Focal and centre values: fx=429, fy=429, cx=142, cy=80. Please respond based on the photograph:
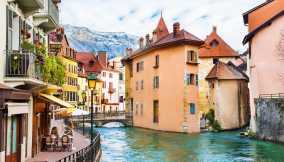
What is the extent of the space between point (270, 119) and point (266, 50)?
7486 millimetres

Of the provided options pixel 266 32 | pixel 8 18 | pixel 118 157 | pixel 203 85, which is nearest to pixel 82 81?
pixel 203 85

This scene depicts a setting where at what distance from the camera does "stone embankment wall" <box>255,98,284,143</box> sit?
→ 35438mm

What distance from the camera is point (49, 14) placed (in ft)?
72.7

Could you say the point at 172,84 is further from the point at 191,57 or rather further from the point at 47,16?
the point at 47,16

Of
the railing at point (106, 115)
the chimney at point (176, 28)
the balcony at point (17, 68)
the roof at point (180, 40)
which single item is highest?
the chimney at point (176, 28)

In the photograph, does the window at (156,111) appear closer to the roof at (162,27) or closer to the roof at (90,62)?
the roof at (162,27)

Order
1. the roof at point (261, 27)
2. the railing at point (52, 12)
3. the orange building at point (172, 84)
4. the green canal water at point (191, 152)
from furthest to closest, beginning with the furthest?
the orange building at point (172, 84) < the roof at point (261, 27) < the green canal water at point (191, 152) < the railing at point (52, 12)

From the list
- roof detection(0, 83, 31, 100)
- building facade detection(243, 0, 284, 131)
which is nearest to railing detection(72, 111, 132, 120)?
building facade detection(243, 0, 284, 131)

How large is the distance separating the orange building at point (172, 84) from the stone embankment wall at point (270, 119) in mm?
8558

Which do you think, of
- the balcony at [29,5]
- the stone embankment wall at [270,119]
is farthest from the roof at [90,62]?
the balcony at [29,5]

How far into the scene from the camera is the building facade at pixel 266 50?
3978cm

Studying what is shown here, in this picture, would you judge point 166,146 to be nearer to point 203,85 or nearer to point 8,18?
point 8,18

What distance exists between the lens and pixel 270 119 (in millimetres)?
37719

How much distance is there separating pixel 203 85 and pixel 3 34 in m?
51.3
